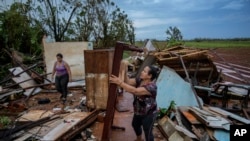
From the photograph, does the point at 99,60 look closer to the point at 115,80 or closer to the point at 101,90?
the point at 101,90

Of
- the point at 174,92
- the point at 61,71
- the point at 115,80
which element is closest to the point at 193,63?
the point at 174,92

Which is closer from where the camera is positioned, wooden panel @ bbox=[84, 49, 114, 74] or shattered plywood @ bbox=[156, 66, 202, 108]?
wooden panel @ bbox=[84, 49, 114, 74]

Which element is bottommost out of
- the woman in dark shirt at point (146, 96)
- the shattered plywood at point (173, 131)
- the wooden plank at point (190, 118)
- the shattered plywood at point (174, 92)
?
the shattered plywood at point (173, 131)

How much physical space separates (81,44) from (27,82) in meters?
3.42

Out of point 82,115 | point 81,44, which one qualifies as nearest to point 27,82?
point 81,44

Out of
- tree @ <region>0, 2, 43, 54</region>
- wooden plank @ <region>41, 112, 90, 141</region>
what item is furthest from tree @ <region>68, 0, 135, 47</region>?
wooden plank @ <region>41, 112, 90, 141</region>

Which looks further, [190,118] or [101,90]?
[101,90]

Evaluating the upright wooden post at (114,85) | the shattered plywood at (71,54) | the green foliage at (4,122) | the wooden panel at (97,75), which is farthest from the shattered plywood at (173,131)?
the shattered plywood at (71,54)

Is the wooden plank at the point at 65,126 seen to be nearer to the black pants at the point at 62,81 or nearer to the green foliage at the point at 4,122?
the green foliage at the point at 4,122

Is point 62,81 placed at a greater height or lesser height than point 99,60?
lesser

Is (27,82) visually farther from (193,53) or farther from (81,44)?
(193,53)

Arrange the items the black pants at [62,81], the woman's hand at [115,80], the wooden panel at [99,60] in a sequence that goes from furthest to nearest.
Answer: the black pants at [62,81]
the wooden panel at [99,60]
the woman's hand at [115,80]

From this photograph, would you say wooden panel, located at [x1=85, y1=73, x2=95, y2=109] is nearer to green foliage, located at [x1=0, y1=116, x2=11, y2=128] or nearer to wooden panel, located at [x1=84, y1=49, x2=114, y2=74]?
wooden panel, located at [x1=84, y1=49, x2=114, y2=74]

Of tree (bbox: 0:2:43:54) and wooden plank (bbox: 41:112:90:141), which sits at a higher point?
tree (bbox: 0:2:43:54)
